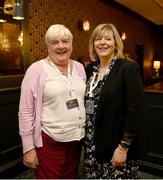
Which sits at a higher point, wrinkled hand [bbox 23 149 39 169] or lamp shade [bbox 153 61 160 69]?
lamp shade [bbox 153 61 160 69]

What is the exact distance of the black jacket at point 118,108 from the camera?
1.66 meters

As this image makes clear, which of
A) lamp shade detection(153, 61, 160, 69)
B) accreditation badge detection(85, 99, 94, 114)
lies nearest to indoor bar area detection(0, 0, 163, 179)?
accreditation badge detection(85, 99, 94, 114)

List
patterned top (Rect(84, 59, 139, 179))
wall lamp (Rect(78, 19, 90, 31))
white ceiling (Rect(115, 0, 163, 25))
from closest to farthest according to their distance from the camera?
patterned top (Rect(84, 59, 139, 179)) < wall lamp (Rect(78, 19, 90, 31)) < white ceiling (Rect(115, 0, 163, 25))

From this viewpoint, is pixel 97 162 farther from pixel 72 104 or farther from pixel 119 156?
pixel 72 104

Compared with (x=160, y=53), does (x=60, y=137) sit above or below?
below

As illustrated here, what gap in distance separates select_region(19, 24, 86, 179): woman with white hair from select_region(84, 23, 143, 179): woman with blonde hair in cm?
11

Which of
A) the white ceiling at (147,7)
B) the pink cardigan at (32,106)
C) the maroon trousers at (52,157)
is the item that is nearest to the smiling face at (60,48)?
the pink cardigan at (32,106)

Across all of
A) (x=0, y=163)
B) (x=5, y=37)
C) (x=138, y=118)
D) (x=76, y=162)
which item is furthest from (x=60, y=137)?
(x=5, y=37)

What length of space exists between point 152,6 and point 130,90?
622 centimetres

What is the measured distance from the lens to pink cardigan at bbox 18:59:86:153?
1677 mm

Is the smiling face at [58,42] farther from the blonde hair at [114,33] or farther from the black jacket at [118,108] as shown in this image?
the black jacket at [118,108]

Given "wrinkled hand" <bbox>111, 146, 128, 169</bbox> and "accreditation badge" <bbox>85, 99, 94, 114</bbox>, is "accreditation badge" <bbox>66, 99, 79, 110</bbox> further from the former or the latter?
"wrinkled hand" <bbox>111, 146, 128, 169</bbox>

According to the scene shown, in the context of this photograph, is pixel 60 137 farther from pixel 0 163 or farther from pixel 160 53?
pixel 160 53

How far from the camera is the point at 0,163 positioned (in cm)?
294
